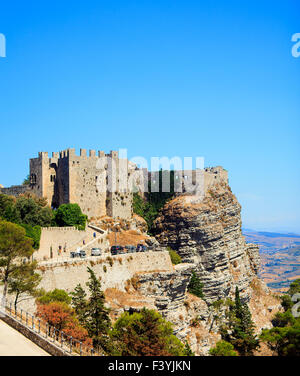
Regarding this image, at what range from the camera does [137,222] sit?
55.3 meters

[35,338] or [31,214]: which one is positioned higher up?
[31,214]

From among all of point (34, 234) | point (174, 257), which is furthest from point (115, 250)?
point (174, 257)

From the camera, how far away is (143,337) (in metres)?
26.3

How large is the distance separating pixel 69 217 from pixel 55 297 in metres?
17.1

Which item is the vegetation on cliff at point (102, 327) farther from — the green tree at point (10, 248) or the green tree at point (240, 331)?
the green tree at point (240, 331)

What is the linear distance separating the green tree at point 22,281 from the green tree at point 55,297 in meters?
1.07

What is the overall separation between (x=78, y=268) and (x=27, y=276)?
7.54 m

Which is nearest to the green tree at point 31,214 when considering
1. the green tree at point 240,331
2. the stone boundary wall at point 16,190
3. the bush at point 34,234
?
the bush at point 34,234

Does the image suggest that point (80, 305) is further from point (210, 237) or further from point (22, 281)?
point (210, 237)

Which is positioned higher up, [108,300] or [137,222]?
[137,222]
